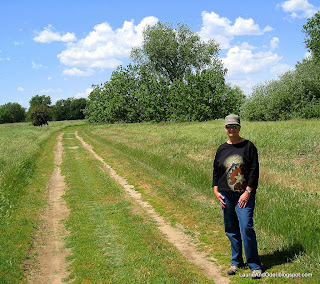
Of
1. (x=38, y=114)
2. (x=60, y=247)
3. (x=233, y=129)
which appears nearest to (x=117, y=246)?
(x=60, y=247)

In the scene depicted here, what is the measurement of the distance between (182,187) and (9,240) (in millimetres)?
5516

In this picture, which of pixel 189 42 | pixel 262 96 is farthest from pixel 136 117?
pixel 262 96

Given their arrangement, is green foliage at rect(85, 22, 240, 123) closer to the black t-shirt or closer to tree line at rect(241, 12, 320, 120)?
tree line at rect(241, 12, 320, 120)

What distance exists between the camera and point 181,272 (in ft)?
16.5

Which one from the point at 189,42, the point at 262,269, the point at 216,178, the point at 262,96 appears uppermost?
the point at 189,42

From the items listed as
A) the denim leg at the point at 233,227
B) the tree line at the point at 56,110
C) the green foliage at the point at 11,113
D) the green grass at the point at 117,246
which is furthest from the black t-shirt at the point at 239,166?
the green foliage at the point at 11,113

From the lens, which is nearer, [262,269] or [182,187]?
[262,269]

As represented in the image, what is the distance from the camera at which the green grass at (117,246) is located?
16.4 ft

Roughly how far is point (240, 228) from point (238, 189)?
1.90 feet

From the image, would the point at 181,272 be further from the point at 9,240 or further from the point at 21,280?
the point at 9,240

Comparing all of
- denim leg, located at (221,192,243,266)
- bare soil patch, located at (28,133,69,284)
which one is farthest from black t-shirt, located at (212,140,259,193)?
bare soil patch, located at (28,133,69,284)

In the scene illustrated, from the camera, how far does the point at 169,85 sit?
178ft

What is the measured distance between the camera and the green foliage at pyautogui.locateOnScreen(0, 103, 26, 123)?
163 m

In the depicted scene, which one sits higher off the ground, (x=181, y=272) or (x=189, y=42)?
(x=189, y=42)
